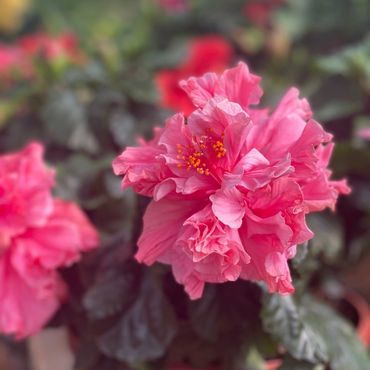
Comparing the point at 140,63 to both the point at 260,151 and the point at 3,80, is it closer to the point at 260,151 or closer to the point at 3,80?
the point at 3,80

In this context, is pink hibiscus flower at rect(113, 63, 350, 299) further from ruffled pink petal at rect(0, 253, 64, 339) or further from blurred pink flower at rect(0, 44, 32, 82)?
blurred pink flower at rect(0, 44, 32, 82)

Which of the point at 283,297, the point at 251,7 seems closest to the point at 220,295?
the point at 283,297

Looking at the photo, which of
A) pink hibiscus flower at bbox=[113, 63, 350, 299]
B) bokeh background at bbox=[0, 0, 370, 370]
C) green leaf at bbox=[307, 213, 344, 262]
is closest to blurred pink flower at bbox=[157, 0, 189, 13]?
bokeh background at bbox=[0, 0, 370, 370]

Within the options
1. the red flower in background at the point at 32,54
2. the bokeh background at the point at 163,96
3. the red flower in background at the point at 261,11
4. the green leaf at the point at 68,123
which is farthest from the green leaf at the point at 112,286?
the red flower in background at the point at 261,11

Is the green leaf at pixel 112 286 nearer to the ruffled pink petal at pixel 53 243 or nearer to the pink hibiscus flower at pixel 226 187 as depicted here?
the ruffled pink petal at pixel 53 243

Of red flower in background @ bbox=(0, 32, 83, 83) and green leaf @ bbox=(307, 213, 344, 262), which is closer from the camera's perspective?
green leaf @ bbox=(307, 213, 344, 262)
